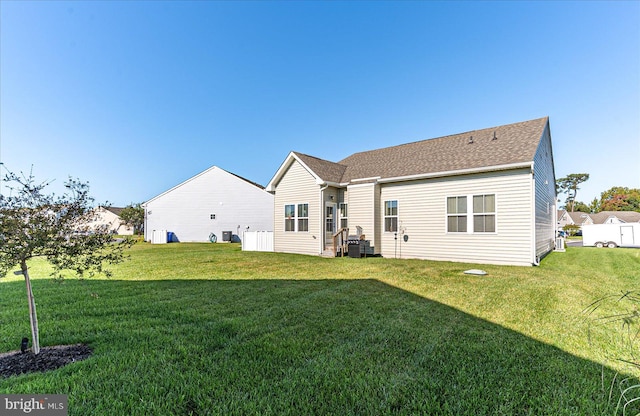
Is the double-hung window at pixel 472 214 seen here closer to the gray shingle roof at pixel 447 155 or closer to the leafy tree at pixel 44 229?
the gray shingle roof at pixel 447 155

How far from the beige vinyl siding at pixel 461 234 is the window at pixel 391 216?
7.3 inches

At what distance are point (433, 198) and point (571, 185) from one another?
249 feet

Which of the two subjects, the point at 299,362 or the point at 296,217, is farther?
the point at 296,217

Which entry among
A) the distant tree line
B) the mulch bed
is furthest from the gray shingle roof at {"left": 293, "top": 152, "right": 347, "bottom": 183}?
the distant tree line

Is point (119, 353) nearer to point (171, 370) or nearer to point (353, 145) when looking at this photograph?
point (171, 370)

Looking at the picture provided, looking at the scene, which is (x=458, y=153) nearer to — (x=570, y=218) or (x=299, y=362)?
(x=299, y=362)

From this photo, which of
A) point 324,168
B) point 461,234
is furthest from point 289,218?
point 461,234

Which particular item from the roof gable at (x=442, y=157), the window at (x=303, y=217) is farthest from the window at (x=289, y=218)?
the roof gable at (x=442, y=157)

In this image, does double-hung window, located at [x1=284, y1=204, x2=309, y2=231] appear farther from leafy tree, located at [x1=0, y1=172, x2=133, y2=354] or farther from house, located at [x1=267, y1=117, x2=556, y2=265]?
leafy tree, located at [x1=0, y1=172, x2=133, y2=354]

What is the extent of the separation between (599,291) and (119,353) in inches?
360

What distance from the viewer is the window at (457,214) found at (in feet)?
33.6

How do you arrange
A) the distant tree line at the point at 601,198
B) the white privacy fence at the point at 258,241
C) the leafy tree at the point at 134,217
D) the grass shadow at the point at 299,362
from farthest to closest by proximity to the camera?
the distant tree line at the point at 601,198 < the leafy tree at the point at 134,217 < the white privacy fence at the point at 258,241 < the grass shadow at the point at 299,362

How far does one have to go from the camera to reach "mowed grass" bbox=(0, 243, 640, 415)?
7.10 feet

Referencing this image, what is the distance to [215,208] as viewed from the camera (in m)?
24.5
